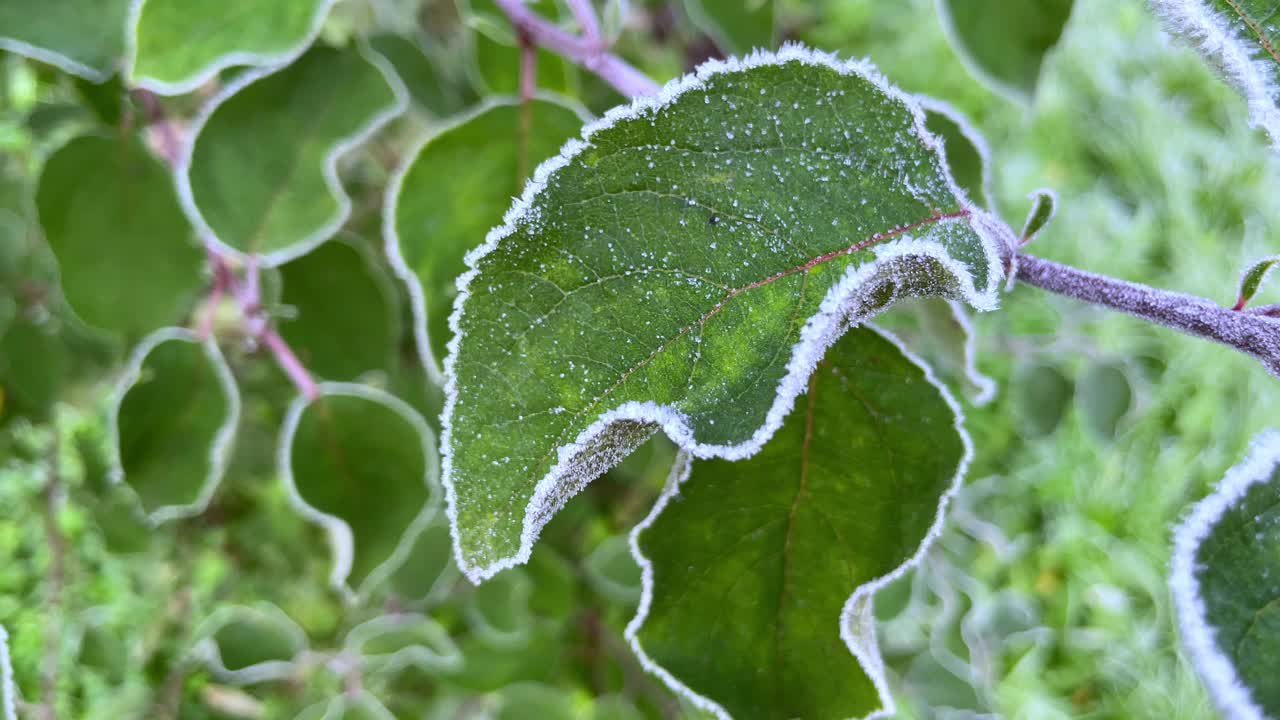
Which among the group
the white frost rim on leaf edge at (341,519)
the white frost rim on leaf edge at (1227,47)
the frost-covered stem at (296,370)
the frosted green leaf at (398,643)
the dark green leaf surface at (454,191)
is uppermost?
the white frost rim on leaf edge at (1227,47)

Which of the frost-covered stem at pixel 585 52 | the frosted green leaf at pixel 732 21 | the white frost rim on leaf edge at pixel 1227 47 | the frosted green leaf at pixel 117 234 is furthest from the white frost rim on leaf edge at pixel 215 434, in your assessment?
the white frost rim on leaf edge at pixel 1227 47

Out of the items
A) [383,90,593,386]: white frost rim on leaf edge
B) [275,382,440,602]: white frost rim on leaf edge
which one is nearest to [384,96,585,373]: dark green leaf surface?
[383,90,593,386]: white frost rim on leaf edge

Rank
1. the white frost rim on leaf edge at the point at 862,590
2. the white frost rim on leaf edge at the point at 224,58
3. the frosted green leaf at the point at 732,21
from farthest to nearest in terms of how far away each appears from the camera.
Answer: the frosted green leaf at the point at 732,21, the white frost rim on leaf edge at the point at 224,58, the white frost rim on leaf edge at the point at 862,590

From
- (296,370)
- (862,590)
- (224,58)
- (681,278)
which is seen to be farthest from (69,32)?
(862,590)

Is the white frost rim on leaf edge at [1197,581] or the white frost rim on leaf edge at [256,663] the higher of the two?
the white frost rim on leaf edge at [1197,581]

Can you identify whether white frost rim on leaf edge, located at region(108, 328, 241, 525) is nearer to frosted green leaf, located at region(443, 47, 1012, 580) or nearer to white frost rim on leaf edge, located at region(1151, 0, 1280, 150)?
frosted green leaf, located at region(443, 47, 1012, 580)

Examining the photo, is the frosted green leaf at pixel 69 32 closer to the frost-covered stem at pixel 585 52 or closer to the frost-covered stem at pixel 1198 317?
the frost-covered stem at pixel 585 52

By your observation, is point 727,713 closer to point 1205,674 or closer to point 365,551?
point 1205,674

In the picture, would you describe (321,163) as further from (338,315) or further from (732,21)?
(732,21)

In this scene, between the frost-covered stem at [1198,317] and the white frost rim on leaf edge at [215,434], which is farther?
the white frost rim on leaf edge at [215,434]
